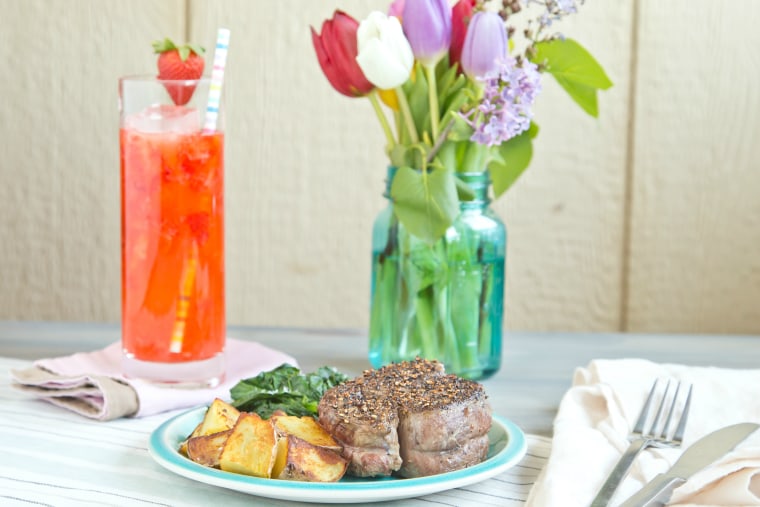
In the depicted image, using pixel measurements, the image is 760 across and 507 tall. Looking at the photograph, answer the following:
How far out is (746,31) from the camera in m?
1.89

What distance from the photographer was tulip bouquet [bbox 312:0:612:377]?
119 cm

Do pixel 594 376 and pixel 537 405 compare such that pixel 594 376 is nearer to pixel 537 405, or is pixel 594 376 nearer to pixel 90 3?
pixel 537 405

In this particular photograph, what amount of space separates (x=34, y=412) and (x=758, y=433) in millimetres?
750

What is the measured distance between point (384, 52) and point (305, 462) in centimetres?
52

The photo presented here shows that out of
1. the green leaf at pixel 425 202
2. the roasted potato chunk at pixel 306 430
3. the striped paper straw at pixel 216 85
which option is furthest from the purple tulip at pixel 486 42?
the roasted potato chunk at pixel 306 430

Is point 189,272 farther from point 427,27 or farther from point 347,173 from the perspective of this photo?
point 347,173

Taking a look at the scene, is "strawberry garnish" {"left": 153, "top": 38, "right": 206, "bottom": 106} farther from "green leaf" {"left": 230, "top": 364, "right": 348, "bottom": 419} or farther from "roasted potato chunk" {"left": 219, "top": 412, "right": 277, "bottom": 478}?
"roasted potato chunk" {"left": 219, "top": 412, "right": 277, "bottom": 478}

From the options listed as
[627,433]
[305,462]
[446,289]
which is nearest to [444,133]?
[446,289]

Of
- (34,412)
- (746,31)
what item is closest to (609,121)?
(746,31)

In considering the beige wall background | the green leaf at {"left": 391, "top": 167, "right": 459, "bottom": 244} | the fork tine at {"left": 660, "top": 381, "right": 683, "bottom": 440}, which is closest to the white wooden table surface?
the fork tine at {"left": 660, "top": 381, "right": 683, "bottom": 440}

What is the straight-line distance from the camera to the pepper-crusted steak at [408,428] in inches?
33.9

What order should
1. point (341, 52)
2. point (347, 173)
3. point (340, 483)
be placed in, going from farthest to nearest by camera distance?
point (347, 173)
point (341, 52)
point (340, 483)

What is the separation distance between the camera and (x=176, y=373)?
3.99ft

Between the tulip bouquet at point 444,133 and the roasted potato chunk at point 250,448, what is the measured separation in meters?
0.43
